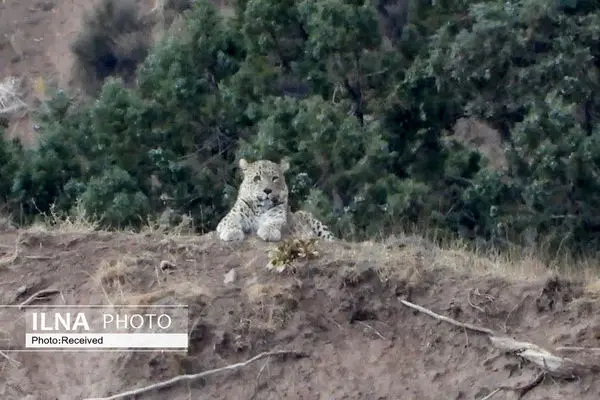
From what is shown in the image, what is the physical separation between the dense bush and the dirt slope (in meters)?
6.76

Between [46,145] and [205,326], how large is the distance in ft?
36.5

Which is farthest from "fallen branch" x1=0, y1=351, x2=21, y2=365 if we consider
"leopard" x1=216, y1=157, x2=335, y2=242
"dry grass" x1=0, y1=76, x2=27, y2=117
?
"dry grass" x1=0, y1=76, x2=27, y2=117

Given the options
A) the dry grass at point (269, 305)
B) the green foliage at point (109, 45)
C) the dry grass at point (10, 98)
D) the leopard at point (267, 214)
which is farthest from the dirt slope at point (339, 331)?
the green foliage at point (109, 45)

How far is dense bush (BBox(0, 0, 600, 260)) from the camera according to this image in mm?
20766

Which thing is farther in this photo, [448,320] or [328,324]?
[328,324]

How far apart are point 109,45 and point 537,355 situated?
3777 cm

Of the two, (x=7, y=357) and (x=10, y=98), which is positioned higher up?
(x=7, y=357)

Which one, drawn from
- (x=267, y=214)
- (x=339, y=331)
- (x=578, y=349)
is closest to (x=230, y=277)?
(x=339, y=331)

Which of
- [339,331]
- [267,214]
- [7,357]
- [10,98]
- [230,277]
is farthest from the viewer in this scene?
[10,98]

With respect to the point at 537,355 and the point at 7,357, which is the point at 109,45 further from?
the point at 537,355

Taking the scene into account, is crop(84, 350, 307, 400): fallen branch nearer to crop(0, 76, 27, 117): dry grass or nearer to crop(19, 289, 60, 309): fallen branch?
crop(19, 289, 60, 309): fallen branch

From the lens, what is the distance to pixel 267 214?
1552 centimetres

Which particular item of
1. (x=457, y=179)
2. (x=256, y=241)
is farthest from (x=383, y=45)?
(x=256, y=241)

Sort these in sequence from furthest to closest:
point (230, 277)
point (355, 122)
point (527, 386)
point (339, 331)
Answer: point (355, 122)
point (230, 277)
point (339, 331)
point (527, 386)
